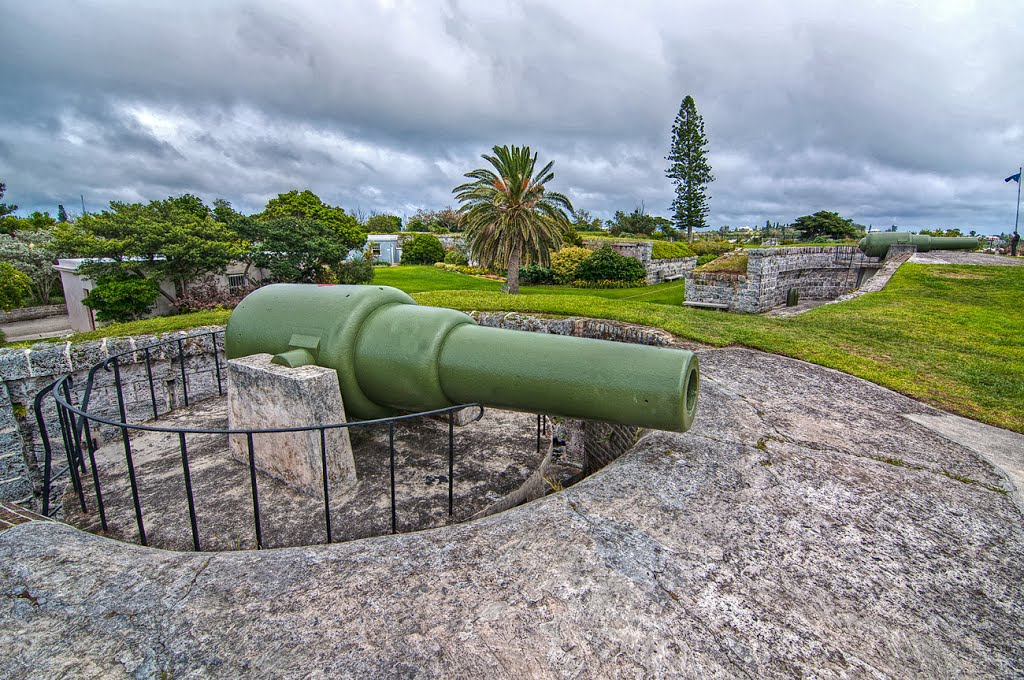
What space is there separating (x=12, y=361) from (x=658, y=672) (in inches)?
249

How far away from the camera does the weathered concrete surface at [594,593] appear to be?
1.83m

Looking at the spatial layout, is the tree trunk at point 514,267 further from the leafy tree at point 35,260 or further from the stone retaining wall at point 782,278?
the leafy tree at point 35,260

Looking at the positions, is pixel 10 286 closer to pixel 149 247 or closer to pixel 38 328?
pixel 38 328

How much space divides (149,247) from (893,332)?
63.0 ft

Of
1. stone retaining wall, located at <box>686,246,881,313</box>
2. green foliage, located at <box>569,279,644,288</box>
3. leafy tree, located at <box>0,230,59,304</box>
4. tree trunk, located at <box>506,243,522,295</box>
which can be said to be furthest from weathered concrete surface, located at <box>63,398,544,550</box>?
leafy tree, located at <box>0,230,59,304</box>

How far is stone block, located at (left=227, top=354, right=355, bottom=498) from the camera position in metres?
3.40

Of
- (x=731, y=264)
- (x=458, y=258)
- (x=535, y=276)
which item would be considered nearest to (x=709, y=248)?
(x=535, y=276)

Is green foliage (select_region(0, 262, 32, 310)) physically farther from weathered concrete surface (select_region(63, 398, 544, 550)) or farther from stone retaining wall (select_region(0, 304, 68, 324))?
weathered concrete surface (select_region(63, 398, 544, 550))

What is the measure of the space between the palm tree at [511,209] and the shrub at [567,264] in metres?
8.24

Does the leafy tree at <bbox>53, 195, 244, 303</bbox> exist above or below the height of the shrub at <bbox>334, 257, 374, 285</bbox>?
above

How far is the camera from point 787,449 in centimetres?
358

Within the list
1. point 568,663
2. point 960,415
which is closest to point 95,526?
point 568,663

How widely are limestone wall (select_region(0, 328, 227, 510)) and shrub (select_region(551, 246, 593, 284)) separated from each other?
23.2 m

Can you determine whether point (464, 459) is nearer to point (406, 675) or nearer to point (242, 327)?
point (242, 327)
